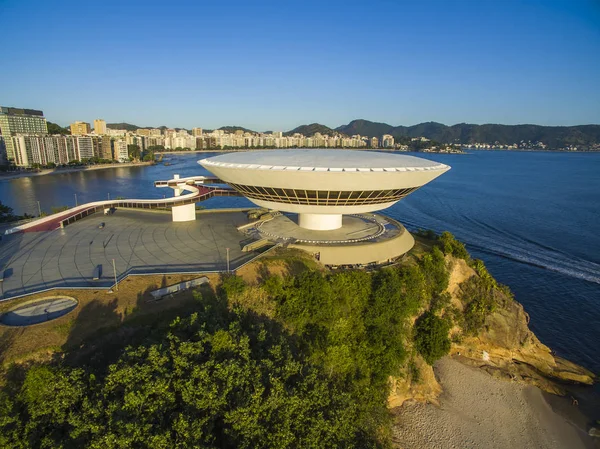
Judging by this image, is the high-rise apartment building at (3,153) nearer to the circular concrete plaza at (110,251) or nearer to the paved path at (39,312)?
the circular concrete plaza at (110,251)

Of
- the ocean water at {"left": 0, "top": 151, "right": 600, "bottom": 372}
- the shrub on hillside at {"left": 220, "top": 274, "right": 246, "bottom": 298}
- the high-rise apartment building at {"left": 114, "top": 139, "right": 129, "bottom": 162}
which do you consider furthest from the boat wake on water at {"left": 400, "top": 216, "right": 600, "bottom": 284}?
the high-rise apartment building at {"left": 114, "top": 139, "right": 129, "bottom": 162}

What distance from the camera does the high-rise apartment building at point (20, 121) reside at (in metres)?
133

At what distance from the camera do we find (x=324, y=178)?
21.0 m

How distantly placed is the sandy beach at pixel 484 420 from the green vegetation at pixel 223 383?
3.39 meters

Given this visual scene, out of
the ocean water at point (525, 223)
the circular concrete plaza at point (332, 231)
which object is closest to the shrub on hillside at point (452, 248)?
the circular concrete plaza at point (332, 231)

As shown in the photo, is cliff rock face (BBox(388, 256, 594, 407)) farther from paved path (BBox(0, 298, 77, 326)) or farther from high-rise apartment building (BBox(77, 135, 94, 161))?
high-rise apartment building (BBox(77, 135, 94, 161))

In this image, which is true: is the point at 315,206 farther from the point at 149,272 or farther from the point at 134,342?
the point at 134,342

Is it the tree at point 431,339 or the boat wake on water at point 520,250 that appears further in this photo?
the boat wake on water at point 520,250

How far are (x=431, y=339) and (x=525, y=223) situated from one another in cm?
4130

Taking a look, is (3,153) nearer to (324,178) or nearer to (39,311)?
(39,311)

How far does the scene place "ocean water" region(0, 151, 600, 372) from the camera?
3092 cm

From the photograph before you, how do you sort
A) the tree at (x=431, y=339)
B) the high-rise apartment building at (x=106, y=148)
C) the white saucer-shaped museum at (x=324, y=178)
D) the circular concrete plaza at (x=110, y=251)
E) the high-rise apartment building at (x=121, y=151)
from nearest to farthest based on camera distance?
the circular concrete plaza at (x=110, y=251) < the white saucer-shaped museum at (x=324, y=178) < the tree at (x=431, y=339) < the high-rise apartment building at (x=106, y=148) < the high-rise apartment building at (x=121, y=151)

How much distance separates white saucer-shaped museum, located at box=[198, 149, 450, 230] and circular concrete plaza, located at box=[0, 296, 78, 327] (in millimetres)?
12272

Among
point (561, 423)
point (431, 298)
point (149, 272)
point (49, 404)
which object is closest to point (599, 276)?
point (561, 423)
